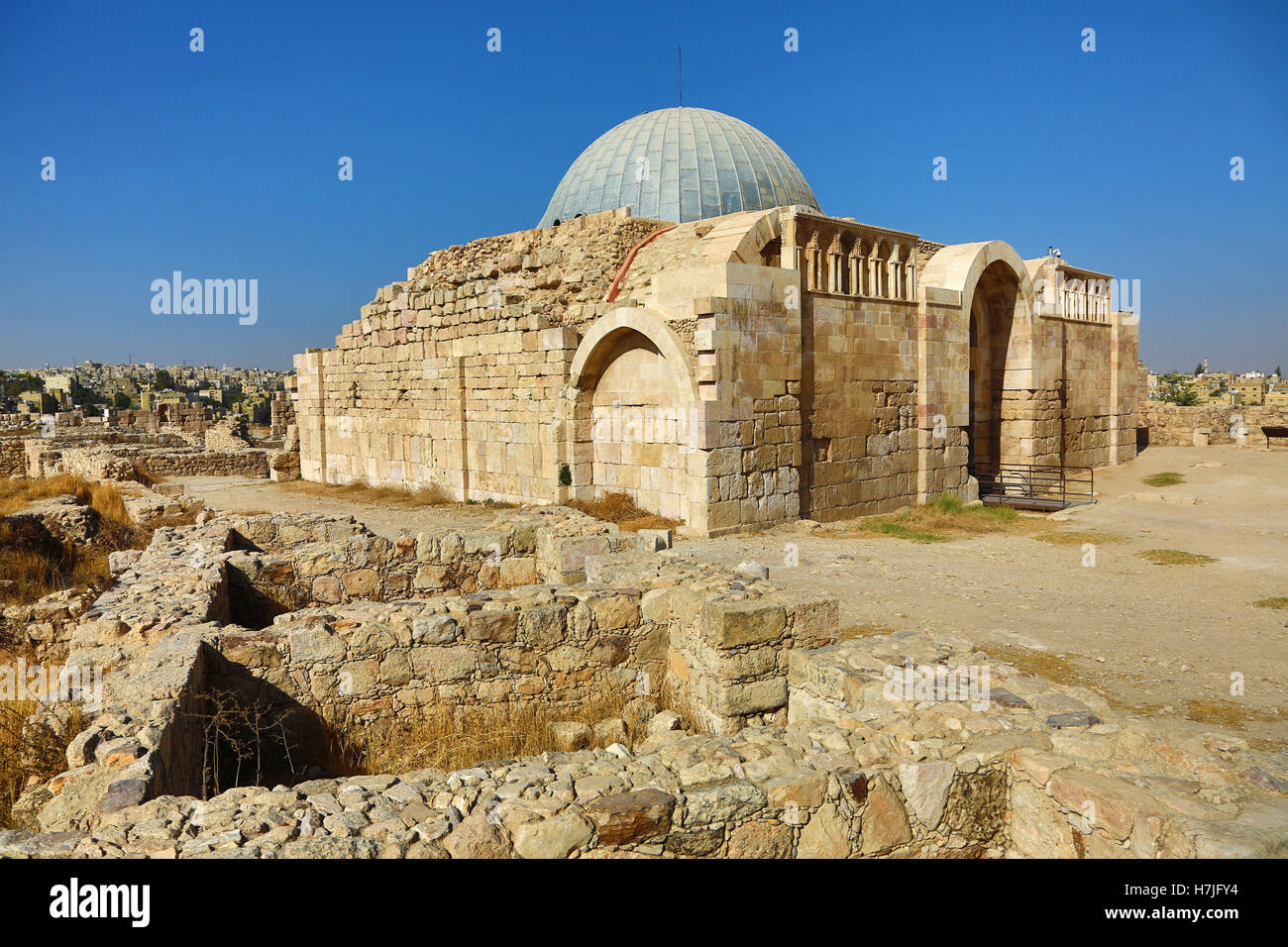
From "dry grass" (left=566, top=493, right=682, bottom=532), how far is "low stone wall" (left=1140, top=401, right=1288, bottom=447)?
18685mm

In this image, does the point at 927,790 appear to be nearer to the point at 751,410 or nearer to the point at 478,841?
the point at 478,841

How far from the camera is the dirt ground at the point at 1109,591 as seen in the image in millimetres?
5633

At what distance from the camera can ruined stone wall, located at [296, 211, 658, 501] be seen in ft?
43.9

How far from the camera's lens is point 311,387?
19875 millimetres

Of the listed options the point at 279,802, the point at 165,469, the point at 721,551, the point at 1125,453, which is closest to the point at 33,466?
the point at 165,469

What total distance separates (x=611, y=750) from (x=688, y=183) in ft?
53.6

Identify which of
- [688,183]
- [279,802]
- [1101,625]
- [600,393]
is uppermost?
[688,183]

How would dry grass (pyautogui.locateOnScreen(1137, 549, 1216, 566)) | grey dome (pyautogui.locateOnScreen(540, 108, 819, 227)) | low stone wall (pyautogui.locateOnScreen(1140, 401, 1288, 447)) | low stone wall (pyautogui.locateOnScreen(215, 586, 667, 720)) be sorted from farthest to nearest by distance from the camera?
low stone wall (pyautogui.locateOnScreen(1140, 401, 1288, 447))
grey dome (pyautogui.locateOnScreen(540, 108, 819, 227))
dry grass (pyautogui.locateOnScreen(1137, 549, 1216, 566))
low stone wall (pyautogui.locateOnScreen(215, 586, 667, 720))

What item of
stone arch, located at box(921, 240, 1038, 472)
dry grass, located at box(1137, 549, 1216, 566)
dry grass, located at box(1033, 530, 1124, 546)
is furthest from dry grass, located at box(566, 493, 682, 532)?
stone arch, located at box(921, 240, 1038, 472)

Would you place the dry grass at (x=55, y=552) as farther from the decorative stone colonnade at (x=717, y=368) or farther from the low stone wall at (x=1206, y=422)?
the low stone wall at (x=1206, y=422)

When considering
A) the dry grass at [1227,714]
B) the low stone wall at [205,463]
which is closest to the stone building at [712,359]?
the low stone wall at [205,463]

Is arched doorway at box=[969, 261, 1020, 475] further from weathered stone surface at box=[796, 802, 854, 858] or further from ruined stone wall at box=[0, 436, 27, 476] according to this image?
ruined stone wall at box=[0, 436, 27, 476]
